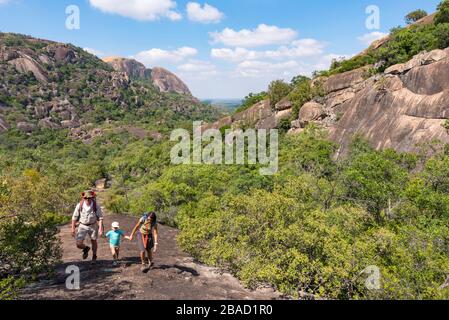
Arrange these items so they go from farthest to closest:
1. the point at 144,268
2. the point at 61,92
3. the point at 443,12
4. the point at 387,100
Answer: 1. the point at 61,92
2. the point at 443,12
3. the point at 387,100
4. the point at 144,268

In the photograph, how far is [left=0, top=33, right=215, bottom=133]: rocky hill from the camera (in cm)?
11669

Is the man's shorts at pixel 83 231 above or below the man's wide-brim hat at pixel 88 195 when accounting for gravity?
below

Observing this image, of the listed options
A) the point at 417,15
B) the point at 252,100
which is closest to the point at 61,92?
the point at 252,100

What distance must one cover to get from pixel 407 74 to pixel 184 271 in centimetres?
3378

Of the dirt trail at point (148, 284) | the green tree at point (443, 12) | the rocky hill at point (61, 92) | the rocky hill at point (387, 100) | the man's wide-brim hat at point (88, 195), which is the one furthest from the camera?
the rocky hill at point (61, 92)

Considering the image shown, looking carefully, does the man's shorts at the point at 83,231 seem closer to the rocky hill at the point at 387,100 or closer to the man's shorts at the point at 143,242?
the man's shorts at the point at 143,242

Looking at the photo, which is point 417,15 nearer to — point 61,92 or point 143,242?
point 143,242

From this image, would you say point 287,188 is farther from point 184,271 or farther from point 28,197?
point 28,197

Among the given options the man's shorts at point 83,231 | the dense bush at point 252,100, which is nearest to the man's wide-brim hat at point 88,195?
the man's shorts at point 83,231

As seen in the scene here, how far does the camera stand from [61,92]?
440 ft

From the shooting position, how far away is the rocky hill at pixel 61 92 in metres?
117

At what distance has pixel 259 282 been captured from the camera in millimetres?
11023

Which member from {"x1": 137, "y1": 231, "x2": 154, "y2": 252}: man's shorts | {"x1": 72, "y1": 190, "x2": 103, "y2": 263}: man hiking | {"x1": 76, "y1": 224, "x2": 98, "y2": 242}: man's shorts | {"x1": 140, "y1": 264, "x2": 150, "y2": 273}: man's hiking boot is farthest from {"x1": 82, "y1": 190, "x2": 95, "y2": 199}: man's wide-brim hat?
{"x1": 140, "y1": 264, "x2": 150, "y2": 273}: man's hiking boot
